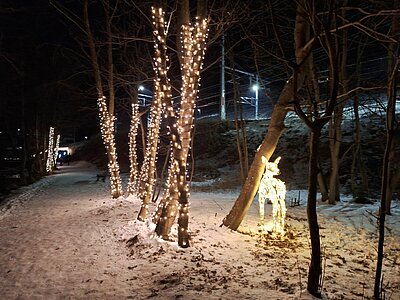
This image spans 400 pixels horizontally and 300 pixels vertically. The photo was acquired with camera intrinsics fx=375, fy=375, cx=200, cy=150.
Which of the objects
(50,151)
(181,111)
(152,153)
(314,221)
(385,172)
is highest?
(181,111)

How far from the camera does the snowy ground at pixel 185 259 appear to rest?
19.9 ft

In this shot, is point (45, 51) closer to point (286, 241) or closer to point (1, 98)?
point (1, 98)

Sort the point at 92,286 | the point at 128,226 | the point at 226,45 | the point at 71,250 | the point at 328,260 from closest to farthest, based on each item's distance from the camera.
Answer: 1. the point at 92,286
2. the point at 328,260
3. the point at 71,250
4. the point at 128,226
5. the point at 226,45

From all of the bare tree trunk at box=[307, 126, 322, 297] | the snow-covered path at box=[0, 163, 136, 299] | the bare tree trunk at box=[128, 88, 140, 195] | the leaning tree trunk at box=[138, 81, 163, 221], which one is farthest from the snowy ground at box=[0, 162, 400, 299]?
the bare tree trunk at box=[128, 88, 140, 195]

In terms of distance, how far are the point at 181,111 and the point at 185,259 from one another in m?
3.34

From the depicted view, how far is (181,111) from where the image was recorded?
28.8 feet

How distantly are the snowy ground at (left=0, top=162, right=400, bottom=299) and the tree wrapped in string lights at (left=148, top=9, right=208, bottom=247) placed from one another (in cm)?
84

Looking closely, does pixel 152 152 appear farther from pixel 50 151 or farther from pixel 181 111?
pixel 50 151

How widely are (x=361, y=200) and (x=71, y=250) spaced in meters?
Result: 11.4

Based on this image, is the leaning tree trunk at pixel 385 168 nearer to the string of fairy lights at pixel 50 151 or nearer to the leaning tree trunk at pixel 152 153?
the leaning tree trunk at pixel 152 153

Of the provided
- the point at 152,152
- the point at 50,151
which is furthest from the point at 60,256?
the point at 50,151

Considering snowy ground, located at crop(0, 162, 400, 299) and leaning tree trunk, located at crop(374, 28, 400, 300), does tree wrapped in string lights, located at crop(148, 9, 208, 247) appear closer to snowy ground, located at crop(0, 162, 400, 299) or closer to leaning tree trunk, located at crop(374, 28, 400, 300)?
snowy ground, located at crop(0, 162, 400, 299)

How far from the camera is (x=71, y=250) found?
8625 millimetres

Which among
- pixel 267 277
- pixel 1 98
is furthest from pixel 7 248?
pixel 1 98
